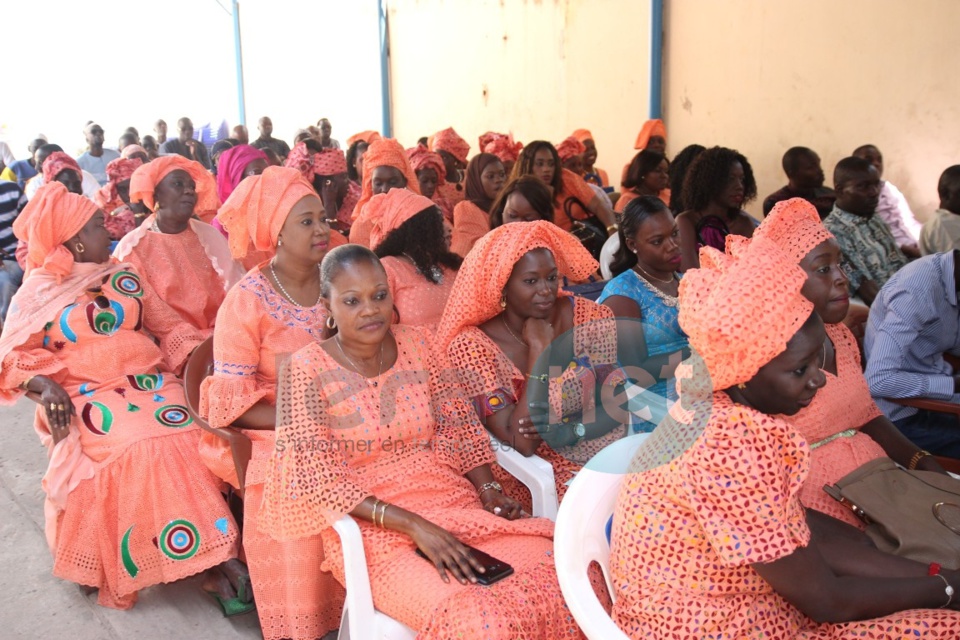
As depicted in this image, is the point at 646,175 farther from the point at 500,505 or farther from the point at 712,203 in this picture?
the point at 500,505

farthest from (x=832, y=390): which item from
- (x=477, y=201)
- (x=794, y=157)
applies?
Answer: (x=794, y=157)

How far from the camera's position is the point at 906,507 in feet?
6.91

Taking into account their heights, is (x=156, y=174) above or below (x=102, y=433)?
above

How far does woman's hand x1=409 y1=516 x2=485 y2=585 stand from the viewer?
6.97 feet

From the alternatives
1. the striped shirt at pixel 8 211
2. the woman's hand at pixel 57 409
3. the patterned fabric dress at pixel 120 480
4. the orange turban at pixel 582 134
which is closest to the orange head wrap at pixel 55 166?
the striped shirt at pixel 8 211

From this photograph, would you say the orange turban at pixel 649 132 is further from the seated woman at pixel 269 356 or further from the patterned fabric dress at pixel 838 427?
the patterned fabric dress at pixel 838 427

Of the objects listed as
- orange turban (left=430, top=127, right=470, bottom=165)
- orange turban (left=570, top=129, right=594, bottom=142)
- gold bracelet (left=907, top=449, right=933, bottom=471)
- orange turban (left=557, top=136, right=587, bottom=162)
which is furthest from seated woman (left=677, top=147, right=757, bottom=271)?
orange turban (left=570, top=129, right=594, bottom=142)

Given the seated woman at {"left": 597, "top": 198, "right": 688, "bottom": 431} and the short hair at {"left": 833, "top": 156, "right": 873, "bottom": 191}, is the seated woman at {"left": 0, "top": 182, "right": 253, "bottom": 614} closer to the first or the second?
the seated woman at {"left": 597, "top": 198, "right": 688, "bottom": 431}

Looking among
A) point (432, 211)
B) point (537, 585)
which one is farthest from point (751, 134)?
point (537, 585)

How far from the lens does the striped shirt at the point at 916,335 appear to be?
2988mm

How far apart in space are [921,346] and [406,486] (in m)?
2.04

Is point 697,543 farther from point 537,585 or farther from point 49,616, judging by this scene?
point 49,616

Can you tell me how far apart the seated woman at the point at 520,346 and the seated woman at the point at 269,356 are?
24.4 inches

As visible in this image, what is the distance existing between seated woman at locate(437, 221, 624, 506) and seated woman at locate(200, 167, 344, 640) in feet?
2.04
